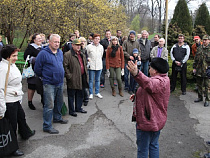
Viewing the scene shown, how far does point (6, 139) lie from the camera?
339 centimetres

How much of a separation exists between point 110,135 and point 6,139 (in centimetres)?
198


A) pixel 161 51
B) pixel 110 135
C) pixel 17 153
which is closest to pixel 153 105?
pixel 110 135

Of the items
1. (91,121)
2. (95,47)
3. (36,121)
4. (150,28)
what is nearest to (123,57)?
(95,47)

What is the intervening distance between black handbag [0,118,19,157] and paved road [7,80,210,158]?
0.34 meters

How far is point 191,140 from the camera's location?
429 centimetres

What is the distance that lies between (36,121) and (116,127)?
1.89 meters

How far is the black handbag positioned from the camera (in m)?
3.35

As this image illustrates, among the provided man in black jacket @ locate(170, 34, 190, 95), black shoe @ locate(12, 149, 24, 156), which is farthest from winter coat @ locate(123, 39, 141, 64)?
black shoe @ locate(12, 149, 24, 156)

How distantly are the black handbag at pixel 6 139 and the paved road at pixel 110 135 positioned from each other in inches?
13.4

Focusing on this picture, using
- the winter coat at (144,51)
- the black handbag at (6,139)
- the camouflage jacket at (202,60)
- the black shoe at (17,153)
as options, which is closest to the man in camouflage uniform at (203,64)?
the camouflage jacket at (202,60)

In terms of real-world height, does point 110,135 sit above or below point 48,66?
below

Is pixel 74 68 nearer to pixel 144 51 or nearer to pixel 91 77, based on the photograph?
pixel 91 77

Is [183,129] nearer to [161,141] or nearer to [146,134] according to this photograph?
[161,141]

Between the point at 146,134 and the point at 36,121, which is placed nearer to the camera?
the point at 146,134
